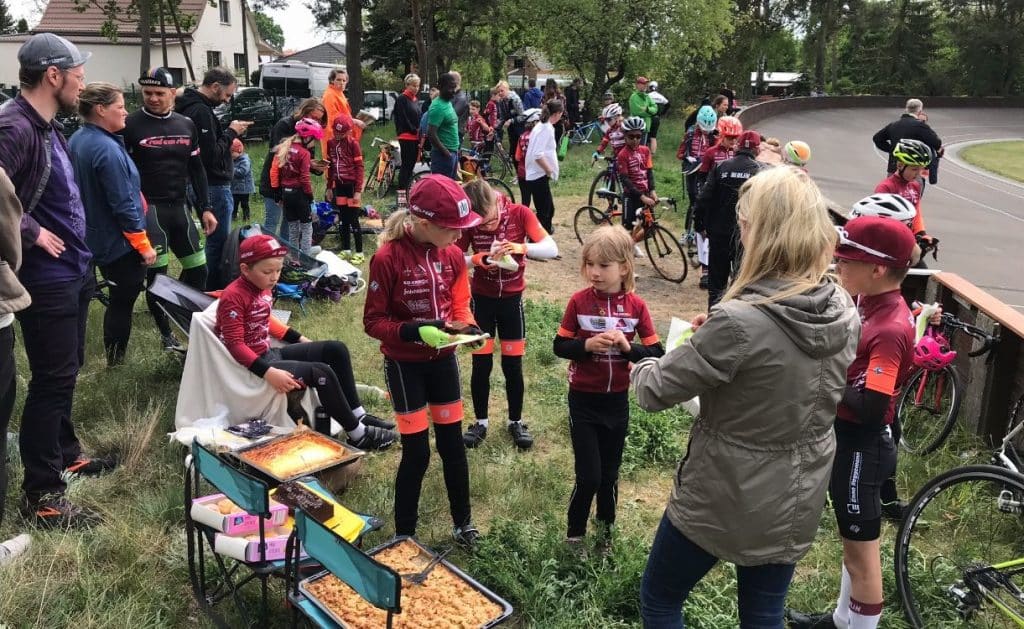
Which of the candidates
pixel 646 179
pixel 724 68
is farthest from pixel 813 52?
pixel 646 179

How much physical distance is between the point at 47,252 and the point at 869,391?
3.56 meters

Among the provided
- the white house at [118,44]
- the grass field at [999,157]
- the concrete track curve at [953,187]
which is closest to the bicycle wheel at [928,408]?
the concrete track curve at [953,187]

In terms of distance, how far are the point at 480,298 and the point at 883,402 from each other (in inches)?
107

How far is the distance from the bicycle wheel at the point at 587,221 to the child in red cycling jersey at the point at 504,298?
6.02 metres

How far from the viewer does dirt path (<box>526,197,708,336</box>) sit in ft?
28.7

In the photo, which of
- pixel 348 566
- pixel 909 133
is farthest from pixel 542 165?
pixel 348 566

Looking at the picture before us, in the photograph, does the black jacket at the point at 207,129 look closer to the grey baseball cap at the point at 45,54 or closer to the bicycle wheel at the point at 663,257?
the grey baseball cap at the point at 45,54

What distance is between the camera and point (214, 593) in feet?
11.1

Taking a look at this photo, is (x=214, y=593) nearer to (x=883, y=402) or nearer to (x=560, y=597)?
(x=560, y=597)

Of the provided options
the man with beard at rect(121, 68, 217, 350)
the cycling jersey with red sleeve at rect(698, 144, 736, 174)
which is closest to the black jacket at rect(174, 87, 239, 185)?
the man with beard at rect(121, 68, 217, 350)

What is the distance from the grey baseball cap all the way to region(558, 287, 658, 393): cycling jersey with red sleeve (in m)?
2.53

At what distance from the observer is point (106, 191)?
5297 mm

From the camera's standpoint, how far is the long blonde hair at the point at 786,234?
227 centimetres

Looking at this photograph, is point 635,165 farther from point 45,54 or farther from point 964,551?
point 45,54
